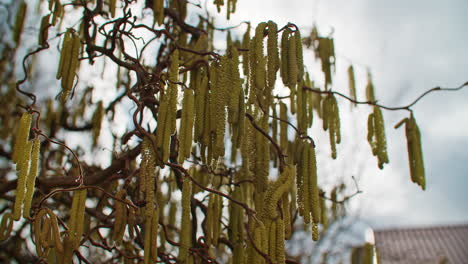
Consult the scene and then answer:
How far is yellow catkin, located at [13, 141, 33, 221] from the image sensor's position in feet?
5.06

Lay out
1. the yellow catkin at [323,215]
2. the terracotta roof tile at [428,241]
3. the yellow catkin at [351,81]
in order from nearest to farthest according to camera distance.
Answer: the yellow catkin at [351,81]
the yellow catkin at [323,215]
the terracotta roof tile at [428,241]

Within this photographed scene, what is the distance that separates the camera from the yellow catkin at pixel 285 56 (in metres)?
1.84

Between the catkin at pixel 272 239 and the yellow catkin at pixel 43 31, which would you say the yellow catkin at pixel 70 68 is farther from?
the catkin at pixel 272 239

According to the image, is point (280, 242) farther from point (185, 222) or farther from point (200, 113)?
point (200, 113)

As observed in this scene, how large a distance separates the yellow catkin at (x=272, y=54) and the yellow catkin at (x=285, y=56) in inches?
1.1

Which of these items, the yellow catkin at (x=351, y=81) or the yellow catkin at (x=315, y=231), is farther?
the yellow catkin at (x=351, y=81)

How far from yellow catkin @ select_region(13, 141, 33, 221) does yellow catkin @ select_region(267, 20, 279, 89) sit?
877 mm

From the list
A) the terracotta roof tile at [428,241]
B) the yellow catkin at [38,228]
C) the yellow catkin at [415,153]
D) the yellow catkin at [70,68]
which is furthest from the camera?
the terracotta roof tile at [428,241]

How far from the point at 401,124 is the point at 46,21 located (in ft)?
6.71

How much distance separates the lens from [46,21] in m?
2.84

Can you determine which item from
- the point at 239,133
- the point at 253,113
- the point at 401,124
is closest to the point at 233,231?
the point at 253,113

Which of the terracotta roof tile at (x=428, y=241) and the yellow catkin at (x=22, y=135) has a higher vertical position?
the terracotta roof tile at (x=428, y=241)

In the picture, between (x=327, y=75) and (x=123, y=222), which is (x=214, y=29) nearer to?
(x=327, y=75)

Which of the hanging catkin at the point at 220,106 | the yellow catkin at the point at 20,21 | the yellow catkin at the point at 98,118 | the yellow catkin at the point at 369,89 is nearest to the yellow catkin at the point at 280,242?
the hanging catkin at the point at 220,106
